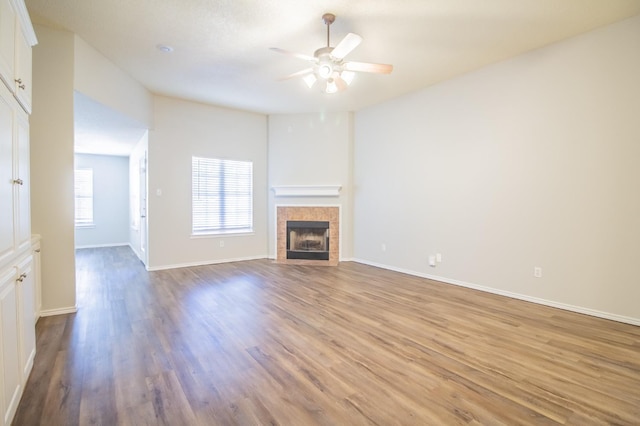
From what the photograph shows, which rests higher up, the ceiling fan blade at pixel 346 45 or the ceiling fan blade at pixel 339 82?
the ceiling fan blade at pixel 346 45

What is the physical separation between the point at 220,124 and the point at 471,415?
18.9 ft

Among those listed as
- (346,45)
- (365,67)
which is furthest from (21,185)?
(365,67)

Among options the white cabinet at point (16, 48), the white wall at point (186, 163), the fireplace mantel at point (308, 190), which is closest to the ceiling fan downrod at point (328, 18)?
the white cabinet at point (16, 48)

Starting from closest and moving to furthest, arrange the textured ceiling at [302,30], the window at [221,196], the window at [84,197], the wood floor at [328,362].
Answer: the wood floor at [328,362] < the textured ceiling at [302,30] < the window at [221,196] < the window at [84,197]

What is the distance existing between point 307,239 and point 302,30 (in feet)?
12.9

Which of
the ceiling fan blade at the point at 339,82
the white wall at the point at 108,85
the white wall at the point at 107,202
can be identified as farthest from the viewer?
the white wall at the point at 107,202

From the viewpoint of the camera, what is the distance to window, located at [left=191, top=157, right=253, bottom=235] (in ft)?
19.0

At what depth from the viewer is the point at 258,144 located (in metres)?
6.34

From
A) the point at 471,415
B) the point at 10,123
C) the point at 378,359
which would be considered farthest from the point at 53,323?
the point at 471,415

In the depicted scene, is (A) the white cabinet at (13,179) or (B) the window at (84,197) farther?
(B) the window at (84,197)

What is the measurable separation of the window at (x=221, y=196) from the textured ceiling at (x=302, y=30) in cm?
180

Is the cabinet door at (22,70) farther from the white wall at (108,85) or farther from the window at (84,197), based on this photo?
the window at (84,197)

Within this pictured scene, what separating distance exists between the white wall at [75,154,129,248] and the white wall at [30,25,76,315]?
5475mm

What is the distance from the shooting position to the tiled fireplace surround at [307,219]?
6.04 m
